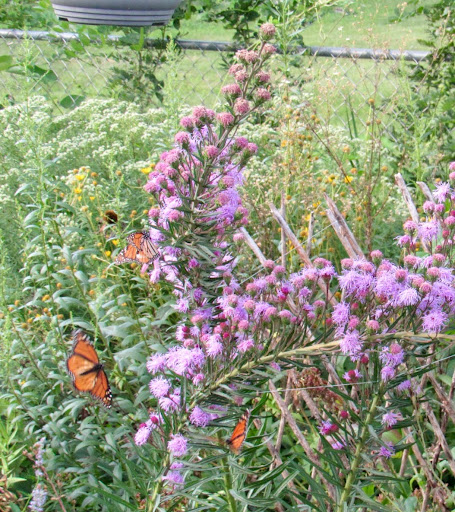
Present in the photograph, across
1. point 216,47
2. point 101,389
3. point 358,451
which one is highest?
point 216,47

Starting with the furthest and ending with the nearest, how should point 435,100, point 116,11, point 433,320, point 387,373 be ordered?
point 435,100, point 116,11, point 387,373, point 433,320

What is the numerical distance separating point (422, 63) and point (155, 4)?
3238 millimetres

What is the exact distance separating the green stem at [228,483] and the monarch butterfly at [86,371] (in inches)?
27.5

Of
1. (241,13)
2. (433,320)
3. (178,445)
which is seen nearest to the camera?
(433,320)

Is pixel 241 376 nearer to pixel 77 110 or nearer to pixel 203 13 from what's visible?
pixel 77 110

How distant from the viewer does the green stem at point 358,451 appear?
157cm

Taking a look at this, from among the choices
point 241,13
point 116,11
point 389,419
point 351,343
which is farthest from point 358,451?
point 241,13

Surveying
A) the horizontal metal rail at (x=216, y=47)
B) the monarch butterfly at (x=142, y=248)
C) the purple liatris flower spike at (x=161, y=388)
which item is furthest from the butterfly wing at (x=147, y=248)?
the horizontal metal rail at (x=216, y=47)

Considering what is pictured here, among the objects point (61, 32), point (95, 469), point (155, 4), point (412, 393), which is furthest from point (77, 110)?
point (412, 393)

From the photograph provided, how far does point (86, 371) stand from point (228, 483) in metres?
0.75

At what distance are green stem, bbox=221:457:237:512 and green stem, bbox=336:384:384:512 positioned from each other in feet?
0.98

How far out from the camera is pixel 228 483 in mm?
1755

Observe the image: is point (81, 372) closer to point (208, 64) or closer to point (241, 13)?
point (241, 13)

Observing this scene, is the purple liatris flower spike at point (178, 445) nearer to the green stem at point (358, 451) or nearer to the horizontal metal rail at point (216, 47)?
the green stem at point (358, 451)
